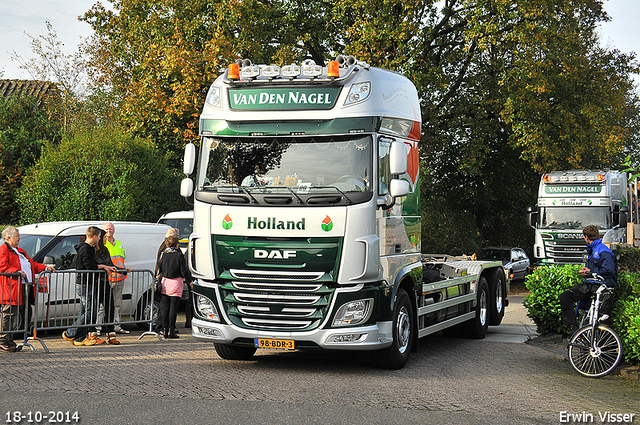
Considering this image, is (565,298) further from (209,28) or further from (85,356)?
(209,28)

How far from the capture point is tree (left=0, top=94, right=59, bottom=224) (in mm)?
22297

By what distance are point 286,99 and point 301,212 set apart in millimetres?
1460

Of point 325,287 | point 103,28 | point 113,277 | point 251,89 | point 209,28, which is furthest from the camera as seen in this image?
point 103,28

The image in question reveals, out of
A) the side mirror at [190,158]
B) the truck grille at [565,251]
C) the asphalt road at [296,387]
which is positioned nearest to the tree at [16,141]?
the asphalt road at [296,387]

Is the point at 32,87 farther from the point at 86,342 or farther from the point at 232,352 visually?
the point at 232,352

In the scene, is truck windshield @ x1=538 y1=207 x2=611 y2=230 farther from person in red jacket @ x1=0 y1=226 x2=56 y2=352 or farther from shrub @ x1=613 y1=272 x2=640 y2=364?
person in red jacket @ x1=0 y1=226 x2=56 y2=352

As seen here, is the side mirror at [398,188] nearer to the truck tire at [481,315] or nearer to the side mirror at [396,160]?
the side mirror at [396,160]

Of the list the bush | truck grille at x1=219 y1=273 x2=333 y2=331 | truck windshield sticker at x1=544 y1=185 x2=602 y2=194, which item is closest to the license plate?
truck grille at x1=219 y1=273 x2=333 y2=331

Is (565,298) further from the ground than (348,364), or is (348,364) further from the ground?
(565,298)

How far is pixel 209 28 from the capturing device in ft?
76.8

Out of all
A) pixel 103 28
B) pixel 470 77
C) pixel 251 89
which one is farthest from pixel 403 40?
pixel 251 89

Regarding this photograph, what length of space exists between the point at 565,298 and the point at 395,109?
11.5 feet

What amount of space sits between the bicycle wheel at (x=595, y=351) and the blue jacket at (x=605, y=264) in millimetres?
842

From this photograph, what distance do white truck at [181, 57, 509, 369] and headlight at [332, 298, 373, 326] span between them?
0.01 meters
